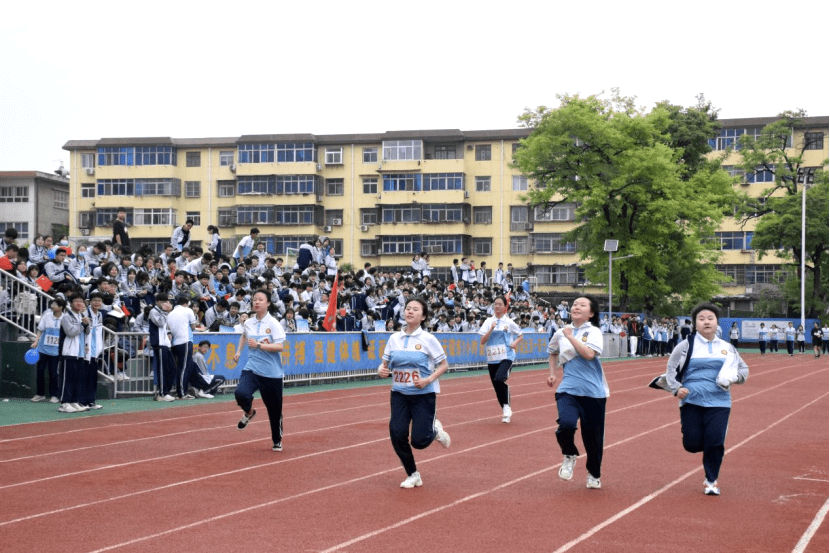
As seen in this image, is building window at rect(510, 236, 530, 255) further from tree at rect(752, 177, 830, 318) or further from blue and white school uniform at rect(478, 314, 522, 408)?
blue and white school uniform at rect(478, 314, 522, 408)

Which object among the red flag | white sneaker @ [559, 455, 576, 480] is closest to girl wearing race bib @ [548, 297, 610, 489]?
white sneaker @ [559, 455, 576, 480]

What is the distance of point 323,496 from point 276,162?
61.1 m

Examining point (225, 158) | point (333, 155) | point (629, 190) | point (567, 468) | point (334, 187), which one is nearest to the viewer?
point (567, 468)

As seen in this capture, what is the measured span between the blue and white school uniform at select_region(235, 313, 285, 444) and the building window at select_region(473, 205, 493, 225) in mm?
58254

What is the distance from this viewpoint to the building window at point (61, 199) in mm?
72294

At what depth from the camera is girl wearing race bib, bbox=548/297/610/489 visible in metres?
8.95

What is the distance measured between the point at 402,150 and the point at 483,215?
24.5ft

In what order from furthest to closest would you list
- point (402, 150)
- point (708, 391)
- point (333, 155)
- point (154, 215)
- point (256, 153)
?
point (154, 215)
point (333, 155)
point (256, 153)
point (402, 150)
point (708, 391)

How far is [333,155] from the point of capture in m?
69.4

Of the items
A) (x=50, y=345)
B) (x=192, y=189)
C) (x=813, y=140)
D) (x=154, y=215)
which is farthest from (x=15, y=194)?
(x=50, y=345)

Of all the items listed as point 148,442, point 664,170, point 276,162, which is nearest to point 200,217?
point 276,162

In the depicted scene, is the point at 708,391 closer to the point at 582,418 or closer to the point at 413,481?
the point at 582,418

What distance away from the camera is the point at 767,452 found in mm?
12172

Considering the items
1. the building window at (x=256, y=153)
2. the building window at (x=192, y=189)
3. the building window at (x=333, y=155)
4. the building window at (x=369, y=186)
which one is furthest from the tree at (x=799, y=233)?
the building window at (x=192, y=189)
